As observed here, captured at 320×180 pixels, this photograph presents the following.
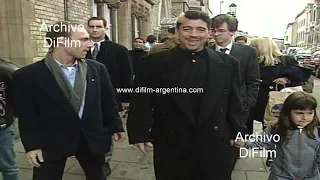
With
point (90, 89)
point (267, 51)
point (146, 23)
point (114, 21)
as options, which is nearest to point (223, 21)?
point (267, 51)

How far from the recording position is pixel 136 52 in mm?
7875

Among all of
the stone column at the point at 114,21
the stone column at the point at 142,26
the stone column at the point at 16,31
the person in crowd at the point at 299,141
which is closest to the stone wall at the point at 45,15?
the stone column at the point at 16,31

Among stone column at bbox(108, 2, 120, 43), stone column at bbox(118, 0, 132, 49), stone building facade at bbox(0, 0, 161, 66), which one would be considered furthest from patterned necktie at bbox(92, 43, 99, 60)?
stone column at bbox(118, 0, 132, 49)

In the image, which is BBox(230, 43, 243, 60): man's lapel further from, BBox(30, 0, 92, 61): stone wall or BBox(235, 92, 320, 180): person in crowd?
BBox(30, 0, 92, 61): stone wall

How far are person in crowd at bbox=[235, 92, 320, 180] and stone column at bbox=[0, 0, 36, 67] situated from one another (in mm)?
6427

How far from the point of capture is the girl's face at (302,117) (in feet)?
8.88

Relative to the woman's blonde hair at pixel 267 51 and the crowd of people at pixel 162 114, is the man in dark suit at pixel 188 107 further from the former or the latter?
the woman's blonde hair at pixel 267 51

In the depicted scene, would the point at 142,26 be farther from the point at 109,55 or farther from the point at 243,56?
the point at 243,56

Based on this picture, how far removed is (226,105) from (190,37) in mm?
602

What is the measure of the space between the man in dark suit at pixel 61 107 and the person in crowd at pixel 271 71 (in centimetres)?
250

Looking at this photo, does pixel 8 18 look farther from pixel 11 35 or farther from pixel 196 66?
pixel 196 66

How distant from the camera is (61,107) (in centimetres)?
251

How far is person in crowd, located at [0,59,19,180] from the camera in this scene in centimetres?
300

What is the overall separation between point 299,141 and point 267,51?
1913 mm
